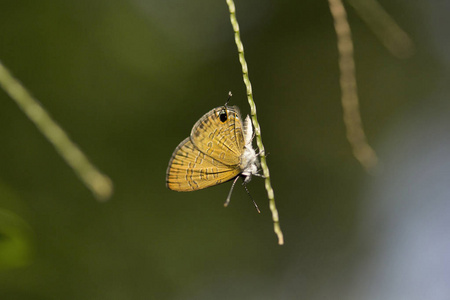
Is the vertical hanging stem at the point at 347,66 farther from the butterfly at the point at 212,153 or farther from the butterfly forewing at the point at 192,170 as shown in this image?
the butterfly forewing at the point at 192,170

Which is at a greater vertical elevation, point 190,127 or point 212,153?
point 190,127

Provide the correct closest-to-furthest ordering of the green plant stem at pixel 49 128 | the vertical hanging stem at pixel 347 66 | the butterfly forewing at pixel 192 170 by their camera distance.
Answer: the green plant stem at pixel 49 128, the vertical hanging stem at pixel 347 66, the butterfly forewing at pixel 192 170

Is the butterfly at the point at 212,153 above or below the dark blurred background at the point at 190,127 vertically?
below

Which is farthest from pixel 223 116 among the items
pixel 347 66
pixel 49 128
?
pixel 49 128

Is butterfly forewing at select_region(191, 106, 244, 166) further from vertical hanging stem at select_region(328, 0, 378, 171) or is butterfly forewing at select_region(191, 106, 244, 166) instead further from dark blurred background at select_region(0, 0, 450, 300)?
dark blurred background at select_region(0, 0, 450, 300)

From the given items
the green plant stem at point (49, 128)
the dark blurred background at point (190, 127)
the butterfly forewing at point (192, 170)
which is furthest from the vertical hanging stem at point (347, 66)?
the dark blurred background at point (190, 127)

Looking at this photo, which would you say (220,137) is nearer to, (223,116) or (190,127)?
(223,116)

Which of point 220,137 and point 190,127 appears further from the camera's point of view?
point 190,127
